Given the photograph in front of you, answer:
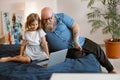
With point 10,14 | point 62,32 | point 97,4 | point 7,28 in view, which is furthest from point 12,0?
A: point 62,32

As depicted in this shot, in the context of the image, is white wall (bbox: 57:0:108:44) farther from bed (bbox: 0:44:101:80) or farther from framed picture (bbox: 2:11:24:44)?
bed (bbox: 0:44:101:80)


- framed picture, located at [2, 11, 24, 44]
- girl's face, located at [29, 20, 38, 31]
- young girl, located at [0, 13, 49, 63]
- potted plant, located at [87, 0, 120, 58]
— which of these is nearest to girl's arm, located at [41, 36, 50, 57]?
young girl, located at [0, 13, 49, 63]

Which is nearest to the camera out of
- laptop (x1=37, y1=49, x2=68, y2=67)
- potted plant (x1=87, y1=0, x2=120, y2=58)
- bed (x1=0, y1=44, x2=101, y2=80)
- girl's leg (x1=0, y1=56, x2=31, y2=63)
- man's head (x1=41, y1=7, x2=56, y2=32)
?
bed (x1=0, y1=44, x2=101, y2=80)

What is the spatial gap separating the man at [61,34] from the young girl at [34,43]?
127mm

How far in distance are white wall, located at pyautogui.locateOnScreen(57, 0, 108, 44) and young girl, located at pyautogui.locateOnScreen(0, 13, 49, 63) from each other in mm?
2087

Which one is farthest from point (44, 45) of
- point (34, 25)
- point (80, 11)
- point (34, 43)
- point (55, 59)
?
point (80, 11)

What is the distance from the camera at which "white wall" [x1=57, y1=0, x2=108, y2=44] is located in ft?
14.2

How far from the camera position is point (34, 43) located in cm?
231

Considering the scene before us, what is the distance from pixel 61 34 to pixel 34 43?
0.34m

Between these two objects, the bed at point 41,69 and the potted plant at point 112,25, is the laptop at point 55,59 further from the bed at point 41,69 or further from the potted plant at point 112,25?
the potted plant at point 112,25

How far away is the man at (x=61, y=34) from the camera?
242 centimetres

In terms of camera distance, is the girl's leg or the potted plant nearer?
the girl's leg

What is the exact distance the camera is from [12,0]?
13.1 feet

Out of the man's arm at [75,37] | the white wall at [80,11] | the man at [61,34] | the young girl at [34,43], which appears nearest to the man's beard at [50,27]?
the man at [61,34]
